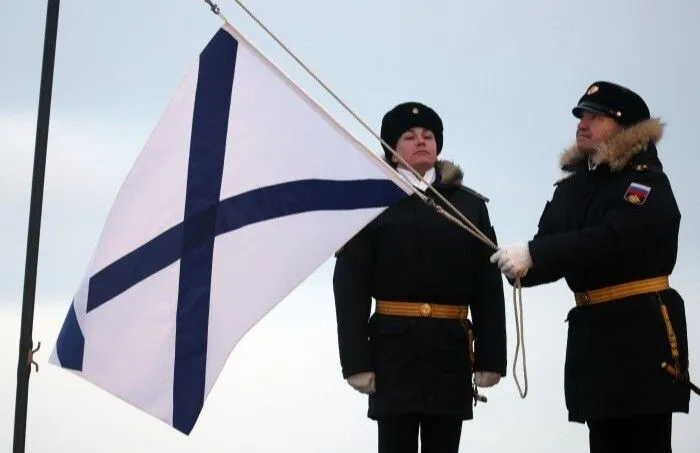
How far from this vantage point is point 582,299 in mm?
8695

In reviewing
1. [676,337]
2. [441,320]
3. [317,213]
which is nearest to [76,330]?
[317,213]

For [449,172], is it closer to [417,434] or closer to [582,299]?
[582,299]

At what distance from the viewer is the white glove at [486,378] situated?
918 centimetres

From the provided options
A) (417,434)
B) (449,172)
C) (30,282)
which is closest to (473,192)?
(449,172)

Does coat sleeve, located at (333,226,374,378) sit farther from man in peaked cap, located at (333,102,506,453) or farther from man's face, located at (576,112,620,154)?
man's face, located at (576,112,620,154)

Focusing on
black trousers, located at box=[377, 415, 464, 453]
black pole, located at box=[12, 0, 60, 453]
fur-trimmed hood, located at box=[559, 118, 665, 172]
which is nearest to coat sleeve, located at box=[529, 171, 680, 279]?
fur-trimmed hood, located at box=[559, 118, 665, 172]

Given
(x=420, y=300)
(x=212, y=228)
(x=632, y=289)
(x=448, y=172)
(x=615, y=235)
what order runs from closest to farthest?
(x=615, y=235), (x=632, y=289), (x=212, y=228), (x=420, y=300), (x=448, y=172)

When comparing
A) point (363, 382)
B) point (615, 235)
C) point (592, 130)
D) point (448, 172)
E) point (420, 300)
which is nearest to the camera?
point (615, 235)

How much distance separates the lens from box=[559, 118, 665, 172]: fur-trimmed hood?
8.57 metres

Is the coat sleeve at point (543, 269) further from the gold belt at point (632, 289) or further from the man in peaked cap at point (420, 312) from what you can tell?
the man in peaked cap at point (420, 312)

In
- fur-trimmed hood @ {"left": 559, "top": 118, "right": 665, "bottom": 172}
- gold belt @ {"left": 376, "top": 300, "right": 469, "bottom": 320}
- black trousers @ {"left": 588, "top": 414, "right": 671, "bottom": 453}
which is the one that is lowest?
black trousers @ {"left": 588, "top": 414, "right": 671, "bottom": 453}

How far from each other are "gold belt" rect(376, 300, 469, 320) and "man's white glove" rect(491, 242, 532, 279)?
78cm

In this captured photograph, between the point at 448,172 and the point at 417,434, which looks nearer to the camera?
the point at 417,434

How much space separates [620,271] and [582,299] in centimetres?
27
